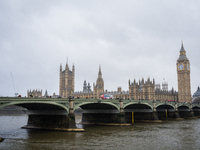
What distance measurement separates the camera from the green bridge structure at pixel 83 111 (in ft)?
132

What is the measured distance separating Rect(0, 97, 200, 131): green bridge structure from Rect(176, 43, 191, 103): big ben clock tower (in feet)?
211

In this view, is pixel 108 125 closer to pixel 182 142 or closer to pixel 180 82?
pixel 182 142

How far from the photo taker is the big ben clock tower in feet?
486

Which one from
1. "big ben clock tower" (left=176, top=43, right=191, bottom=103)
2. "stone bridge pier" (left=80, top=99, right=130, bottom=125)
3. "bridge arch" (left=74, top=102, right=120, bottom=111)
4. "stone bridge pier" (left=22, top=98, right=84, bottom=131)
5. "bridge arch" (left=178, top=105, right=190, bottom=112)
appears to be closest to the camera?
"stone bridge pier" (left=22, top=98, right=84, bottom=131)

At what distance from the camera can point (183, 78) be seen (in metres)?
149

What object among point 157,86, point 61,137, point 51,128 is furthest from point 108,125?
point 157,86

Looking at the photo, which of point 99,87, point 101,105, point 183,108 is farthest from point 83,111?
point 99,87

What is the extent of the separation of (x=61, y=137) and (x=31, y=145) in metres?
6.16

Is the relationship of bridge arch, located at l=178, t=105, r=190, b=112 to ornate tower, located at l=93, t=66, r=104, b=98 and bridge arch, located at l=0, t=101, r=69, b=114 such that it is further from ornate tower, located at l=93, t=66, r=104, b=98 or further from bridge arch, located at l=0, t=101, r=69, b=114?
ornate tower, located at l=93, t=66, r=104, b=98

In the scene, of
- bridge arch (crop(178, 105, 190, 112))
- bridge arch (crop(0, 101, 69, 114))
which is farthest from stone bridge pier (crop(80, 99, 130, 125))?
bridge arch (crop(178, 105, 190, 112))

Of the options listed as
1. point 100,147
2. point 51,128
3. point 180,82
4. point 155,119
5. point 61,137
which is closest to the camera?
point 100,147

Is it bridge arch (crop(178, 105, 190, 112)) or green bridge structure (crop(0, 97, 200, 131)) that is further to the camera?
bridge arch (crop(178, 105, 190, 112))

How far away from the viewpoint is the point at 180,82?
150 metres

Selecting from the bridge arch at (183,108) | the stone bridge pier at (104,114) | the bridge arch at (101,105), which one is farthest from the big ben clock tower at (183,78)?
the bridge arch at (101,105)
